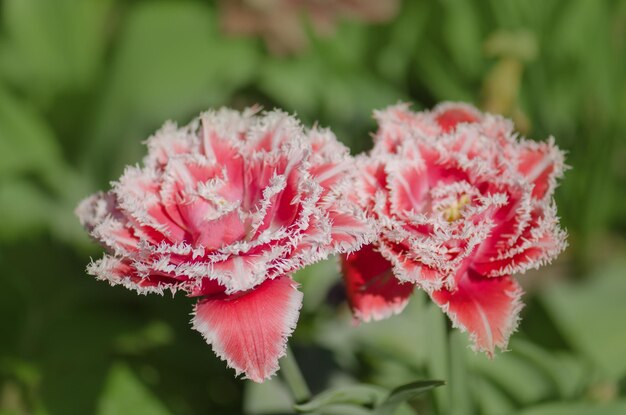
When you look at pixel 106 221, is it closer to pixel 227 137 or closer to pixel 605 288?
pixel 227 137

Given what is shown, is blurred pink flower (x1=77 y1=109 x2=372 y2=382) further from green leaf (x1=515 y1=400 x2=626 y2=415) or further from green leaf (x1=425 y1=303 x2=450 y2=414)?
green leaf (x1=515 y1=400 x2=626 y2=415)

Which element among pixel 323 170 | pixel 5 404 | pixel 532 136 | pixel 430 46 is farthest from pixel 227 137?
pixel 430 46

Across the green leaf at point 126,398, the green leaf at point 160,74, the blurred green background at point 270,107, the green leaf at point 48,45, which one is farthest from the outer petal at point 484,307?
the green leaf at point 48,45

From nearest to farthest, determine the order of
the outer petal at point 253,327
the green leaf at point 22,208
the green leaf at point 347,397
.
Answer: the outer petal at point 253,327 → the green leaf at point 347,397 → the green leaf at point 22,208

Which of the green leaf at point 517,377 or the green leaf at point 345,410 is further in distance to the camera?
the green leaf at point 517,377

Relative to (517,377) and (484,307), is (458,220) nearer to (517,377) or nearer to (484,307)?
(484,307)

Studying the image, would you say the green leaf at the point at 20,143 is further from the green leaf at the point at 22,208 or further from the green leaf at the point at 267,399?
the green leaf at the point at 267,399

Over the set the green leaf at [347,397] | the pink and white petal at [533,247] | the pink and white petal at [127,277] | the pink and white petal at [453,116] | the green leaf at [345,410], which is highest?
the pink and white petal at [453,116]
